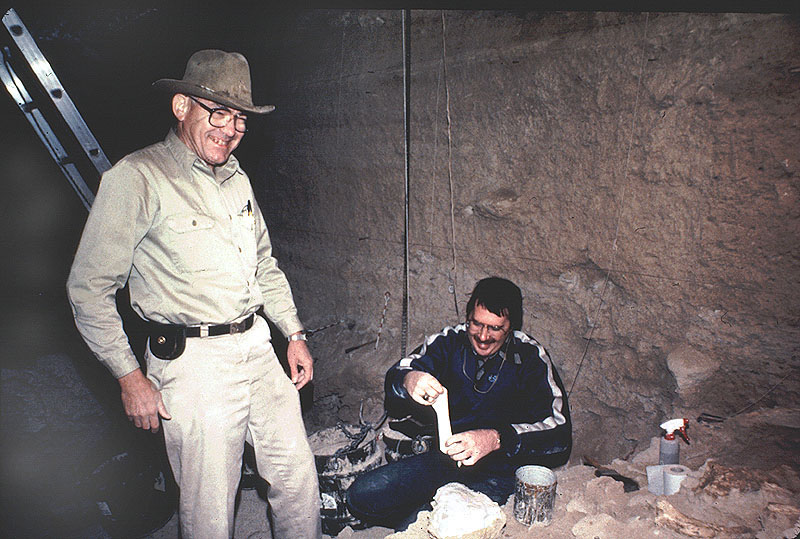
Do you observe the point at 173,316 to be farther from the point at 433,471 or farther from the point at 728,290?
the point at 728,290

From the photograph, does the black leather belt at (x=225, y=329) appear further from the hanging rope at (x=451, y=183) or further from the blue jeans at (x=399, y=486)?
the hanging rope at (x=451, y=183)

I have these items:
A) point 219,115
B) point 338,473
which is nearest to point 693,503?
point 338,473

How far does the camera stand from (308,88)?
14.4 ft

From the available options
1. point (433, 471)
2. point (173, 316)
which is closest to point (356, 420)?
point (433, 471)

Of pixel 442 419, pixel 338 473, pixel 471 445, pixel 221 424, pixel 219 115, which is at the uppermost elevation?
pixel 219 115

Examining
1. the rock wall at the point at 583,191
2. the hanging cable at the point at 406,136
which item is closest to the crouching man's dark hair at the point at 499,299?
the rock wall at the point at 583,191

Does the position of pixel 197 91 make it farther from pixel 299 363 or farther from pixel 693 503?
pixel 693 503

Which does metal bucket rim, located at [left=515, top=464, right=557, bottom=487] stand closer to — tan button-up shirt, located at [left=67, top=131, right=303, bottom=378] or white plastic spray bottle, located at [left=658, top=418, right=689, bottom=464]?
white plastic spray bottle, located at [left=658, top=418, right=689, bottom=464]

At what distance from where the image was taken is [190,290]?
2.14 meters

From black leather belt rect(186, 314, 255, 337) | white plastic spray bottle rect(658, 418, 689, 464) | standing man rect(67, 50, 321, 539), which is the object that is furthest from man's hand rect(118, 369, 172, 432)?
white plastic spray bottle rect(658, 418, 689, 464)

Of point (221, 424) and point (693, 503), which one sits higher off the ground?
point (221, 424)

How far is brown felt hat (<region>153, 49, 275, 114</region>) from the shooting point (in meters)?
2.16

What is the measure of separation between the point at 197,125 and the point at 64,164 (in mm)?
1435

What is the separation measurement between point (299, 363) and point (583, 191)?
6.30 feet
